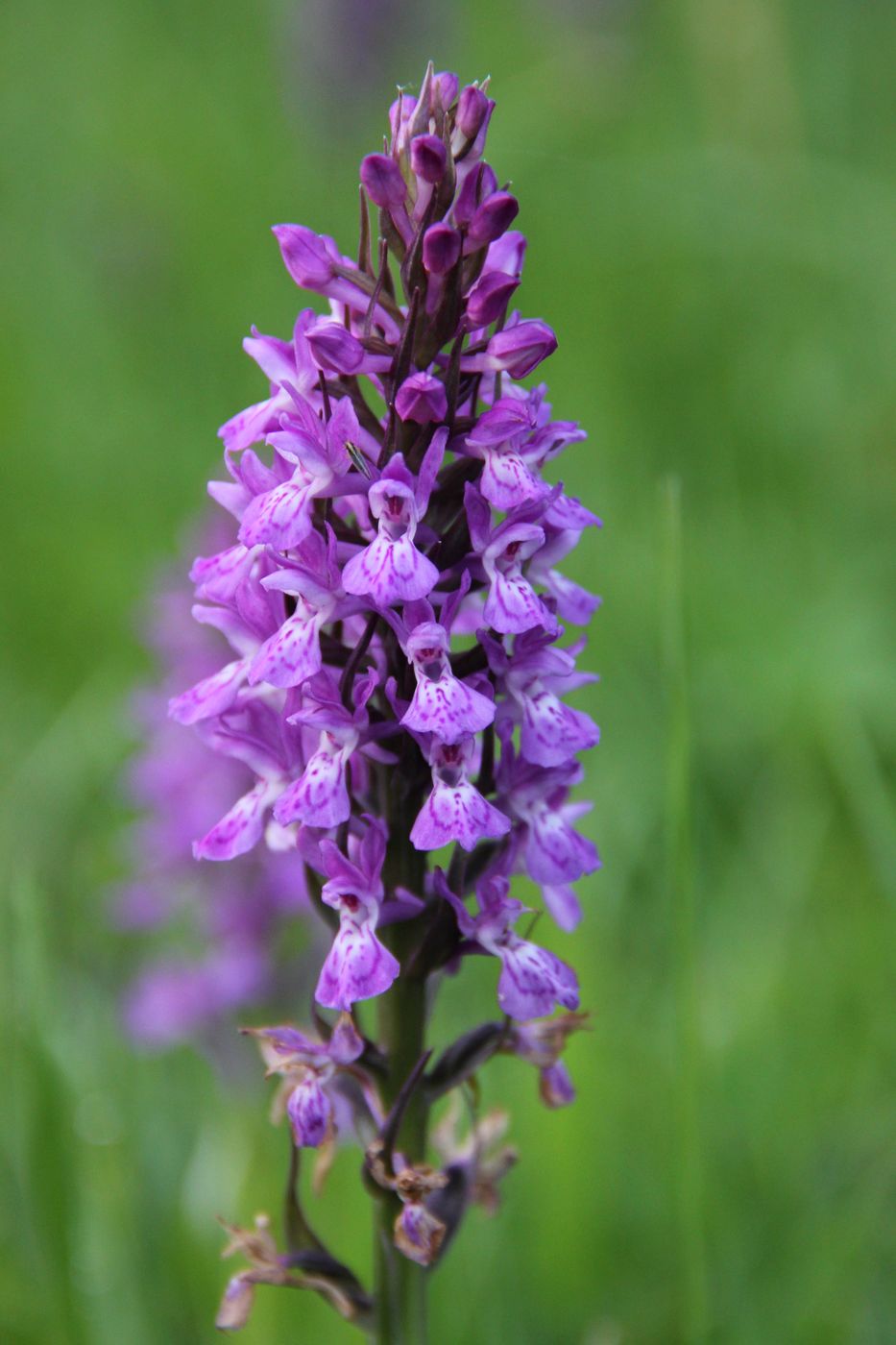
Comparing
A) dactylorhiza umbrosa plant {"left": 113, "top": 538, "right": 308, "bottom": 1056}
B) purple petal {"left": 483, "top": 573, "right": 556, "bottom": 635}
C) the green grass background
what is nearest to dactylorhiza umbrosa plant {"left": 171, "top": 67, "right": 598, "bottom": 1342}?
purple petal {"left": 483, "top": 573, "right": 556, "bottom": 635}

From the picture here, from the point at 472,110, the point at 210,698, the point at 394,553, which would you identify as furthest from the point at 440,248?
the point at 210,698

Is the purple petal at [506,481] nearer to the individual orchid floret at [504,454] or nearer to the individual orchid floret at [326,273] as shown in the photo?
the individual orchid floret at [504,454]

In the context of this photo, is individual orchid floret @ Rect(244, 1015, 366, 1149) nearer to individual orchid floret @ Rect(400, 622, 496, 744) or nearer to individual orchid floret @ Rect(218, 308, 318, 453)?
individual orchid floret @ Rect(400, 622, 496, 744)

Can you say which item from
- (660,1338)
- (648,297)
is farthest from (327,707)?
(648,297)

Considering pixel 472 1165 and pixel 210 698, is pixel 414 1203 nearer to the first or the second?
pixel 472 1165

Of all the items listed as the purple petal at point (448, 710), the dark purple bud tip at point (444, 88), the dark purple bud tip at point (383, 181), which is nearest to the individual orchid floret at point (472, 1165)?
the purple petal at point (448, 710)
